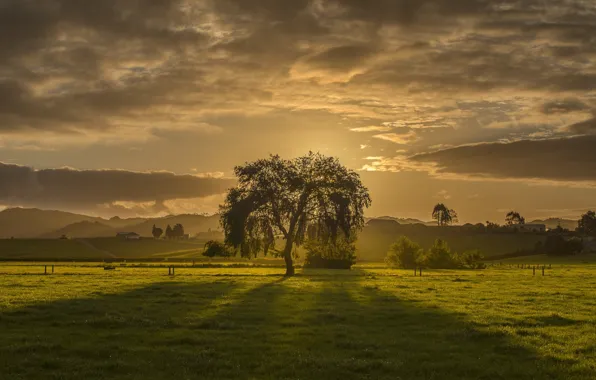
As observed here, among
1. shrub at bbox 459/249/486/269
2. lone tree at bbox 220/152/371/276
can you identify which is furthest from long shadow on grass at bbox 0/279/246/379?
shrub at bbox 459/249/486/269

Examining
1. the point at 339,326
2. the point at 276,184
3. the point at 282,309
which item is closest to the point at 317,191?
the point at 276,184

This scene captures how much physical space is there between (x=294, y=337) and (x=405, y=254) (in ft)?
327

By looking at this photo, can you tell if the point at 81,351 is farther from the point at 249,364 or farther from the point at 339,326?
the point at 339,326

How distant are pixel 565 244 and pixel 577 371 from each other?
181483 millimetres

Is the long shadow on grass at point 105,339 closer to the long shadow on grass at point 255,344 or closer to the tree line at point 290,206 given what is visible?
the long shadow on grass at point 255,344

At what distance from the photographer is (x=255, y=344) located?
74.5 feet

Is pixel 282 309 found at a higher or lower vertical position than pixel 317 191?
lower

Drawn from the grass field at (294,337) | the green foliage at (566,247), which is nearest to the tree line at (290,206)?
the grass field at (294,337)

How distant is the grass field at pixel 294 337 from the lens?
61.4 feet

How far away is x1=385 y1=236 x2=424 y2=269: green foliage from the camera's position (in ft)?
397

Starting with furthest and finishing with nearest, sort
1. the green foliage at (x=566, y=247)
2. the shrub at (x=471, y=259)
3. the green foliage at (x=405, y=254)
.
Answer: the green foliage at (x=566, y=247) < the shrub at (x=471, y=259) < the green foliage at (x=405, y=254)

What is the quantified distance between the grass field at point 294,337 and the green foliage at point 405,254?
80.9m

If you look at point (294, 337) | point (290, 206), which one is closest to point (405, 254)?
point (290, 206)

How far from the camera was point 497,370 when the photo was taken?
18703mm
